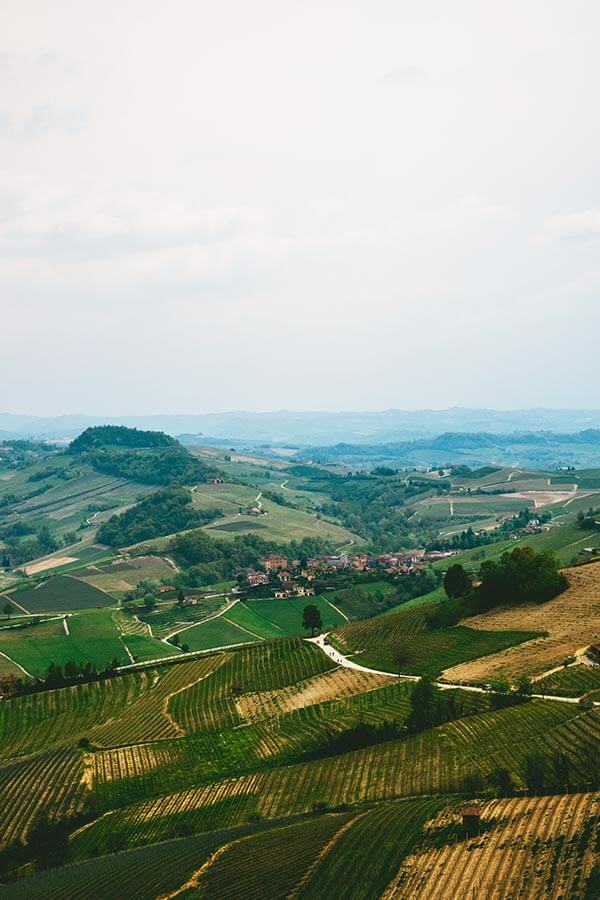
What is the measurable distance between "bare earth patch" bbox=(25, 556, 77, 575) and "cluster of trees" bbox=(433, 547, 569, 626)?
Answer: 109 metres

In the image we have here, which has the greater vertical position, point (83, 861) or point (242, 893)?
point (242, 893)

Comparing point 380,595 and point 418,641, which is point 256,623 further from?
point 418,641

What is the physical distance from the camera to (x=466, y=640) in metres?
72.1

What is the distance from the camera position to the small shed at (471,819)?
109 ft

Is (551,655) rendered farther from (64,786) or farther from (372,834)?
(64,786)

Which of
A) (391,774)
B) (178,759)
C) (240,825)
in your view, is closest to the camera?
(240,825)

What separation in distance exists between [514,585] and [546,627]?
11150mm

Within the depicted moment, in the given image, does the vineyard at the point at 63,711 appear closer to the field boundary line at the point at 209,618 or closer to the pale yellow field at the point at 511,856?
the field boundary line at the point at 209,618

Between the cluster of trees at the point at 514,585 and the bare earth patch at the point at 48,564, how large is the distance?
359ft

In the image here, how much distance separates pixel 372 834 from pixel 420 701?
19.0 metres

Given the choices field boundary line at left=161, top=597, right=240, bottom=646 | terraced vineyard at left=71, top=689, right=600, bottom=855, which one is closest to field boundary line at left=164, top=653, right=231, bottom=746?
terraced vineyard at left=71, top=689, right=600, bottom=855

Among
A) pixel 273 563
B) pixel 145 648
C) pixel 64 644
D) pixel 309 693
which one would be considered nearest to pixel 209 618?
pixel 145 648

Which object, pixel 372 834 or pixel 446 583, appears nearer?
pixel 372 834

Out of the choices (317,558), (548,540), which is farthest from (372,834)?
(317,558)
